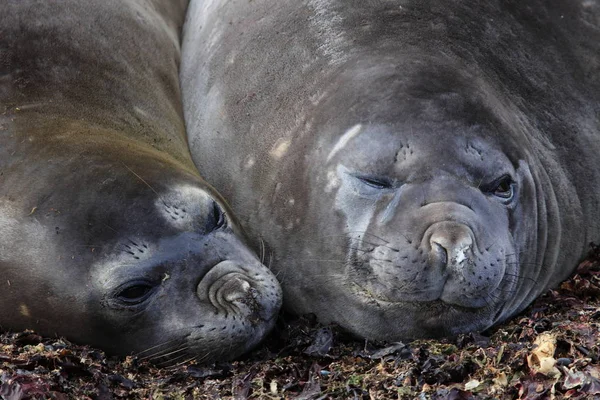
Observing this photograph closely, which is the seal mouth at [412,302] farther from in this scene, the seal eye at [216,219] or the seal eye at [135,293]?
the seal eye at [135,293]

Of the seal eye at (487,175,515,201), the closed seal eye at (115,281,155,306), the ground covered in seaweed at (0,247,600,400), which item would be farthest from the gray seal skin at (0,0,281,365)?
the seal eye at (487,175,515,201)

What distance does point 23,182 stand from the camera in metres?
4.76

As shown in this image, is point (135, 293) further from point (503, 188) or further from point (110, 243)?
point (503, 188)

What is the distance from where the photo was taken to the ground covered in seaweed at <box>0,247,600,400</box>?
3869 millimetres

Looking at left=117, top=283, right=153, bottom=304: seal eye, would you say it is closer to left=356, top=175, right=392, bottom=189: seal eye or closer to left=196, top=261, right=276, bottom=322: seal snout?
left=196, top=261, right=276, bottom=322: seal snout

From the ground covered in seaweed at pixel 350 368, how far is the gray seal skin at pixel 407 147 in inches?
8.9

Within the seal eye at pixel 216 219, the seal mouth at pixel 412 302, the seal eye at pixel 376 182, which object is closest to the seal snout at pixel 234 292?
the seal eye at pixel 216 219

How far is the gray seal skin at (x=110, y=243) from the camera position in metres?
4.57

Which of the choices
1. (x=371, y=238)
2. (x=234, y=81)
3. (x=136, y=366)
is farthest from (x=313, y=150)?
(x=136, y=366)

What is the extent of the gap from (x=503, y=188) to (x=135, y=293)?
1.88m

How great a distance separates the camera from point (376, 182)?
183 inches

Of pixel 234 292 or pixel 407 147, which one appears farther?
pixel 234 292

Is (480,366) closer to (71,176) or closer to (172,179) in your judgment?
(172,179)

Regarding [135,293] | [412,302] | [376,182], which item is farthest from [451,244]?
[135,293]
